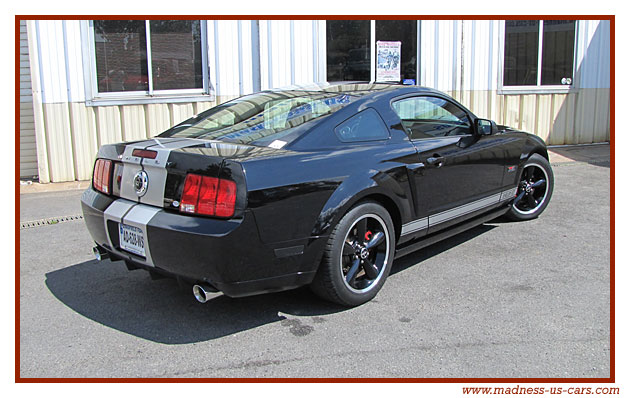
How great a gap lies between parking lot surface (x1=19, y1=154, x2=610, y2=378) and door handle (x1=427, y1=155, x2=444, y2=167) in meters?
0.88

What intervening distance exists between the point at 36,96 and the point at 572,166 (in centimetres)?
851

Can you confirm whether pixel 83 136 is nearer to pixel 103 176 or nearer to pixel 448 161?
pixel 103 176

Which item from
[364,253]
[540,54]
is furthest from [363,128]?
[540,54]

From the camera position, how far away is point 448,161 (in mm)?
4594

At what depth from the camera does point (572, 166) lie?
30.9 feet

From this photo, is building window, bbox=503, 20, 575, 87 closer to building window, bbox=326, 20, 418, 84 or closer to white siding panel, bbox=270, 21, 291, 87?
building window, bbox=326, 20, 418, 84

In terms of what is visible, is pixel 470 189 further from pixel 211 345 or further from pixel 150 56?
pixel 150 56

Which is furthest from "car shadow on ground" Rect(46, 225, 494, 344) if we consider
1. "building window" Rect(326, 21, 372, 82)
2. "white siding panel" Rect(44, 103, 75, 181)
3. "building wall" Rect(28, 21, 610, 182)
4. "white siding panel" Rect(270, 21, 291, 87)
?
"building window" Rect(326, 21, 372, 82)

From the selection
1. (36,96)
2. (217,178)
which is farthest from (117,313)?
(36,96)

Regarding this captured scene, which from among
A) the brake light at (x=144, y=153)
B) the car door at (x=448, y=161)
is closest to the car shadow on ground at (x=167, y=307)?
the car door at (x=448, y=161)

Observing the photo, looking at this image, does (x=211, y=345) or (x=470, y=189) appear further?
(x=470, y=189)

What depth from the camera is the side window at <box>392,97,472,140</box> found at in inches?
178

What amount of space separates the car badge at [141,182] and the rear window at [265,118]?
61 centimetres

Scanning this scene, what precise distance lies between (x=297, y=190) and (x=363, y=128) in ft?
3.10
